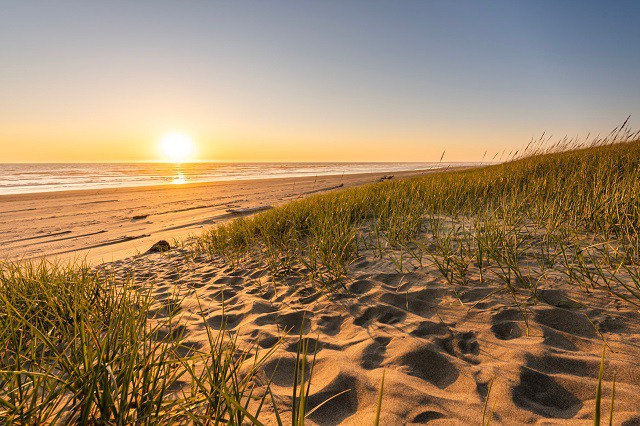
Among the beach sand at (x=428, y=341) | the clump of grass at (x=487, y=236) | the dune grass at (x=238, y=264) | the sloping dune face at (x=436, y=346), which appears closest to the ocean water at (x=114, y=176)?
the clump of grass at (x=487, y=236)

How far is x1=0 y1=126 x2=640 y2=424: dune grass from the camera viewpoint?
53.8 inches

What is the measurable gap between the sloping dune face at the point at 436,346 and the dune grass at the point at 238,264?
126mm

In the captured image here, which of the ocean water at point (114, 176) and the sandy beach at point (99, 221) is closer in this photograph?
the sandy beach at point (99, 221)

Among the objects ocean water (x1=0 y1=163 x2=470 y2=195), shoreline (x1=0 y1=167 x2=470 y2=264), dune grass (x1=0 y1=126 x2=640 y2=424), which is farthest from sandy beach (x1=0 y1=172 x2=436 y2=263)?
ocean water (x1=0 y1=163 x2=470 y2=195)

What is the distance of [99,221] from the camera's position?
9.94 meters

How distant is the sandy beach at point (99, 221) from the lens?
22.7 ft

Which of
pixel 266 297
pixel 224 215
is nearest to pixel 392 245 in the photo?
pixel 266 297

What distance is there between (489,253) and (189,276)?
3605 millimetres

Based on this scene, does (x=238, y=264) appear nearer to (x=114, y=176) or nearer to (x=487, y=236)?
(x=487, y=236)

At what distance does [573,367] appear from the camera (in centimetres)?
176

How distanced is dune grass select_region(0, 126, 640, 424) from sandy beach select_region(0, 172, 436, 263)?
1.73 meters

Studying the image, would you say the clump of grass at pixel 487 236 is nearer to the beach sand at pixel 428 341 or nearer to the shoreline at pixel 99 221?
the beach sand at pixel 428 341

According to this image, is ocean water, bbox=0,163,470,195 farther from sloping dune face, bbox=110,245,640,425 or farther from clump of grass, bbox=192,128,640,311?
sloping dune face, bbox=110,245,640,425

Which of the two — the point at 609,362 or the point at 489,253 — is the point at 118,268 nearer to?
the point at 489,253
